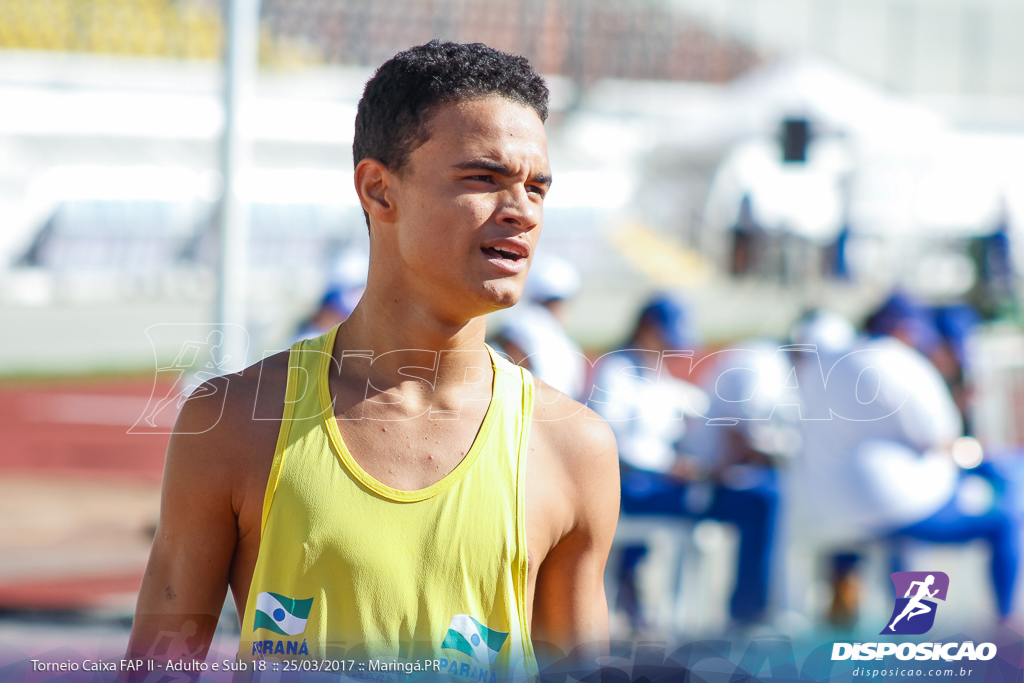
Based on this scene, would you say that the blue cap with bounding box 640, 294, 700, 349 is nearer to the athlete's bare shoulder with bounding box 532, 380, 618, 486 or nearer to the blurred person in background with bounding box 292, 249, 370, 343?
the blurred person in background with bounding box 292, 249, 370, 343

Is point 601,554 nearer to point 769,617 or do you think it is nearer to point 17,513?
point 769,617

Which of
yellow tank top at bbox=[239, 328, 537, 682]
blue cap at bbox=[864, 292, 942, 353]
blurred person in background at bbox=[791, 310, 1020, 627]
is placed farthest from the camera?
blue cap at bbox=[864, 292, 942, 353]

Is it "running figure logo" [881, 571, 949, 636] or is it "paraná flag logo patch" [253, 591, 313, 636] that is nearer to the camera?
"paraná flag logo patch" [253, 591, 313, 636]

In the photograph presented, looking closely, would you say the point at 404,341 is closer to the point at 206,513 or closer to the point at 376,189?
the point at 376,189

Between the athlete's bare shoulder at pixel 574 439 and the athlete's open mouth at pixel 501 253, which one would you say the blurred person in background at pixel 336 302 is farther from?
the athlete's open mouth at pixel 501 253

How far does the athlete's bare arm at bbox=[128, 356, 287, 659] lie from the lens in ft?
4.79

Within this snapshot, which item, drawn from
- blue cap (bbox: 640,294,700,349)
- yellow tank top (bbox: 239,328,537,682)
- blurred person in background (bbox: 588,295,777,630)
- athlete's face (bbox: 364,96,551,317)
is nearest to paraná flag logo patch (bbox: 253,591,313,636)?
yellow tank top (bbox: 239,328,537,682)

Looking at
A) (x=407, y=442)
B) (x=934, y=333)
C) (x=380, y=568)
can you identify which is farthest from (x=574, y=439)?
(x=934, y=333)

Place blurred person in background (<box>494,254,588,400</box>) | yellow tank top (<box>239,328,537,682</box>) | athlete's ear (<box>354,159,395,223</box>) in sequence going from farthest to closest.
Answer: blurred person in background (<box>494,254,588,400</box>) → athlete's ear (<box>354,159,395,223</box>) → yellow tank top (<box>239,328,537,682</box>)

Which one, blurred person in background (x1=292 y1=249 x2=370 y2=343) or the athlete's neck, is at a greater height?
the athlete's neck

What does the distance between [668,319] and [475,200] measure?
→ 3882mm

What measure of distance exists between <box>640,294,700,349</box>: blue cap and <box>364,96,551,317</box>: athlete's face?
3.79 meters

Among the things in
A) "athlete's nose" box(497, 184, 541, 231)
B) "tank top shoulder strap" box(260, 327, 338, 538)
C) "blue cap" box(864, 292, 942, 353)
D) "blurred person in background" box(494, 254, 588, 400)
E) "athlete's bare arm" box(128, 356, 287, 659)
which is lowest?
"blurred person in background" box(494, 254, 588, 400)

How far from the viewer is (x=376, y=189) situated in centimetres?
155
